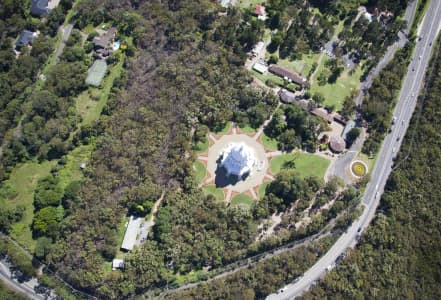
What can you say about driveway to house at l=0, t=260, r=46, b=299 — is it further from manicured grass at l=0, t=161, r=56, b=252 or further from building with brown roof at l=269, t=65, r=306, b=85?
building with brown roof at l=269, t=65, r=306, b=85

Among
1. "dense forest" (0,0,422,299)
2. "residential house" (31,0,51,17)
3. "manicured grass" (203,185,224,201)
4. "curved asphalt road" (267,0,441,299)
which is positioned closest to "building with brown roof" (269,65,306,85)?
"dense forest" (0,0,422,299)

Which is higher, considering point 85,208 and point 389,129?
point 389,129

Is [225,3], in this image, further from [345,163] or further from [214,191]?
[214,191]

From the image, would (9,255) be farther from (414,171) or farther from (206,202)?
(414,171)

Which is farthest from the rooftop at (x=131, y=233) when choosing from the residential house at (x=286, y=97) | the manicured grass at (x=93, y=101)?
the residential house at (x=286, y=97)

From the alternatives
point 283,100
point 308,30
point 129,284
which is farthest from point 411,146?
point 129,284
